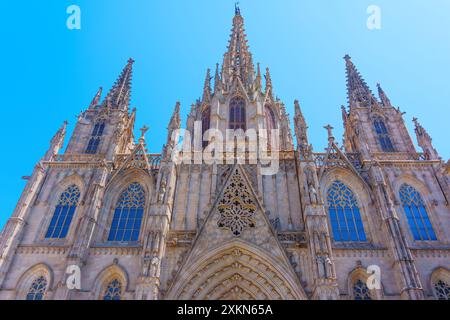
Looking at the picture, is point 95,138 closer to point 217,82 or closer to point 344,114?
point 217,82

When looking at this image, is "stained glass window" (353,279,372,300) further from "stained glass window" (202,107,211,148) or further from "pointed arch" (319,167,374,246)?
"stained glass window" (202,107,211,148)

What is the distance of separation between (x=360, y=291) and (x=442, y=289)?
4.88 m

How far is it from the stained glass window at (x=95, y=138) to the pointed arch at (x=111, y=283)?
1151cm

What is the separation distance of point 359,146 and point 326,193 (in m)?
5.64

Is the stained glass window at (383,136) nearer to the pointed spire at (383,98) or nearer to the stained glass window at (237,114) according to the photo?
the pointed spire at (383,98)

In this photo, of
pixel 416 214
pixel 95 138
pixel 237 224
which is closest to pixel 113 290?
pixel 237 224

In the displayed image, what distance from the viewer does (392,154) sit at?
88.4 ft

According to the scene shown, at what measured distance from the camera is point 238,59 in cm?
3947

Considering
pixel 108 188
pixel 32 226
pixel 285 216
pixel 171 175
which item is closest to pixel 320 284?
pixel 285 216

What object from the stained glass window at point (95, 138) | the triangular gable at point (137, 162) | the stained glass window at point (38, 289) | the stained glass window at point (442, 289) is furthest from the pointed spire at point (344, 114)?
the stained glass window at point (38, 289)

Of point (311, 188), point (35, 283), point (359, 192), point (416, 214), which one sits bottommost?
point (35, 283)

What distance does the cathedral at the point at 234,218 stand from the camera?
19.6 metres

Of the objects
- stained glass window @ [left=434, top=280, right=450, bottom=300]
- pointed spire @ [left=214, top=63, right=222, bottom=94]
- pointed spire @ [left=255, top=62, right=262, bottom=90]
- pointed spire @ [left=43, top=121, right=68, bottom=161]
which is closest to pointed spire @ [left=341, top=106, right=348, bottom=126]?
pointed spire @ [left=255, top=62, right=262, bottom=90]
